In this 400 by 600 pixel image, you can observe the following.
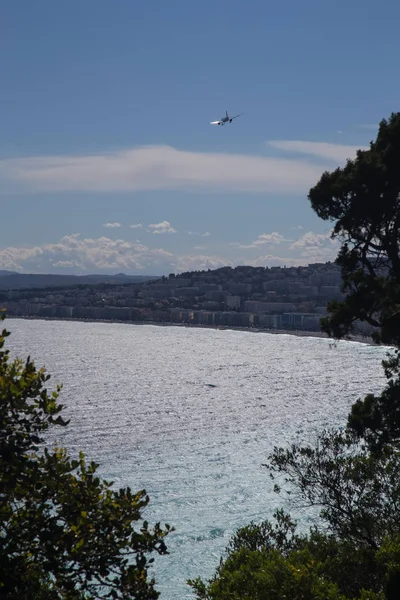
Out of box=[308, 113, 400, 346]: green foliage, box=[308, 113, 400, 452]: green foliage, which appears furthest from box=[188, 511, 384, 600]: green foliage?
box=[308, 113, 400, 346]: green foliage

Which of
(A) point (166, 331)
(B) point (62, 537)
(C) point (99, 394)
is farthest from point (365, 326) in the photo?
(B) point (62, 537)

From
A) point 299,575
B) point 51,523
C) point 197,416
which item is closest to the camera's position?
point 51,523

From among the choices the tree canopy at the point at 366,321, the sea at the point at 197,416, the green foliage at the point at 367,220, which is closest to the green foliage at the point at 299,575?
the tree canopy at the point at 366,321

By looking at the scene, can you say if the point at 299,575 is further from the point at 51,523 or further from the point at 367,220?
the point at 367,220

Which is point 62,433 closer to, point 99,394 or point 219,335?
point 99,394

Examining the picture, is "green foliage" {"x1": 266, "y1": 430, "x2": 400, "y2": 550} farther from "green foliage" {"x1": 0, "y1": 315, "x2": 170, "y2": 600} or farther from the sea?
"green foliage" {"x1": 0, "y1": 315, "x2": 170, "y2": 600}

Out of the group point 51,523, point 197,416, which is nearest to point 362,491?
point 51,523

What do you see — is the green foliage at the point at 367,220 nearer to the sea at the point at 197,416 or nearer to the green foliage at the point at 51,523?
the sea at the point at 197,416
